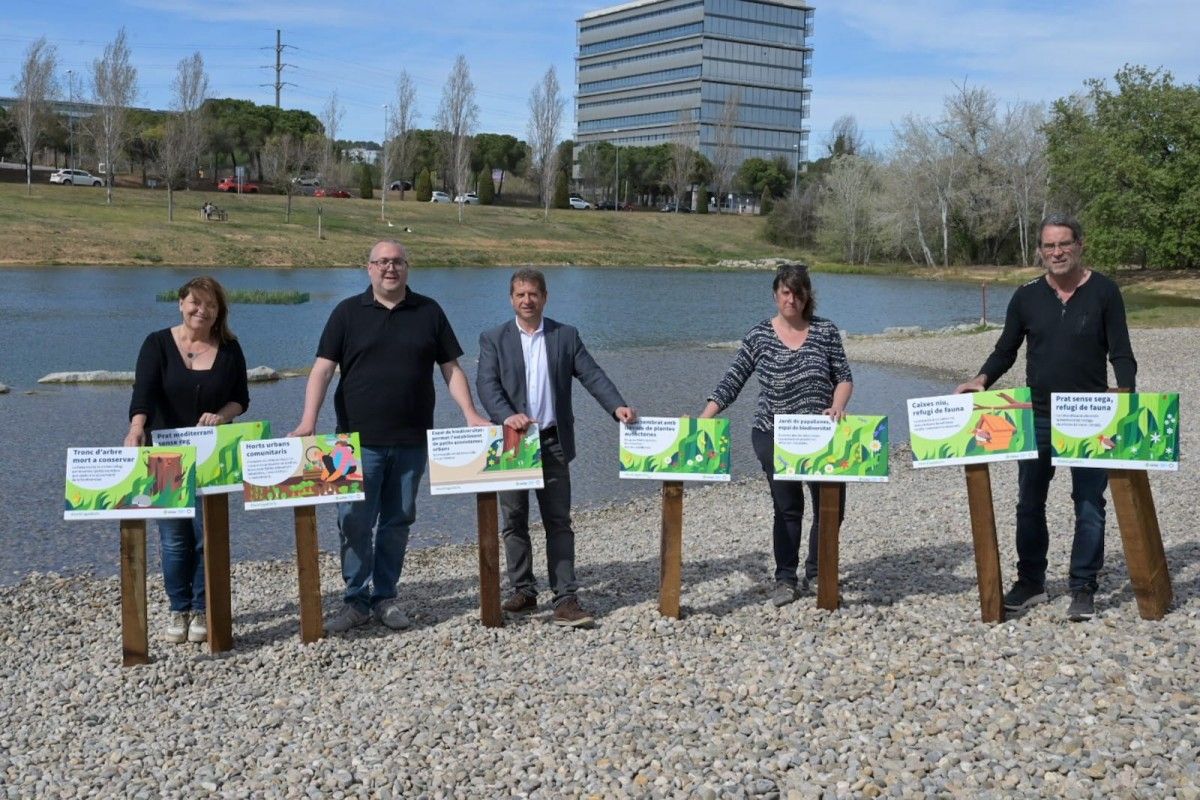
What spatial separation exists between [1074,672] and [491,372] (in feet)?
11.5

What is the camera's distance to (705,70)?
151 metres

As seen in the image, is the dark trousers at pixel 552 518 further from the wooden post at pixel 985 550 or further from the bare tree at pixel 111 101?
the bare tree at pixel 111 101

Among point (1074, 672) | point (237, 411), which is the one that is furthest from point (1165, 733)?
point (237, 411)

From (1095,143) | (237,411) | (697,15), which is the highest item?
(697,15)

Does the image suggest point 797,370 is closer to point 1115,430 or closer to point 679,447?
point 679,447

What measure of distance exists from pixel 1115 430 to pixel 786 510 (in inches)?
75.0

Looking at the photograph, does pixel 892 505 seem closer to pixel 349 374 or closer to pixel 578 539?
pixel 578 539

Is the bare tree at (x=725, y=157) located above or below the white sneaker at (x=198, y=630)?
above

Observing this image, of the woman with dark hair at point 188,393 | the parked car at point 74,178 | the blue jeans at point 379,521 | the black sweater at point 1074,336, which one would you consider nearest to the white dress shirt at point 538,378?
the blue jeans at point 379,521

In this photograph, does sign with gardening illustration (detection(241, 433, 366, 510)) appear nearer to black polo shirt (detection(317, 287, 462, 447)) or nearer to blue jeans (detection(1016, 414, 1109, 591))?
black polo shirt (detection(317, 287, 462, 447))

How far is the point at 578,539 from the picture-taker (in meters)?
10.8

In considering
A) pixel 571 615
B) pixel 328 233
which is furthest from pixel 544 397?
pixel 328 233

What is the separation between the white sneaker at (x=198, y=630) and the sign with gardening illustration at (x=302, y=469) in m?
0.93

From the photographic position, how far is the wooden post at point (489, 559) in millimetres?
6911
